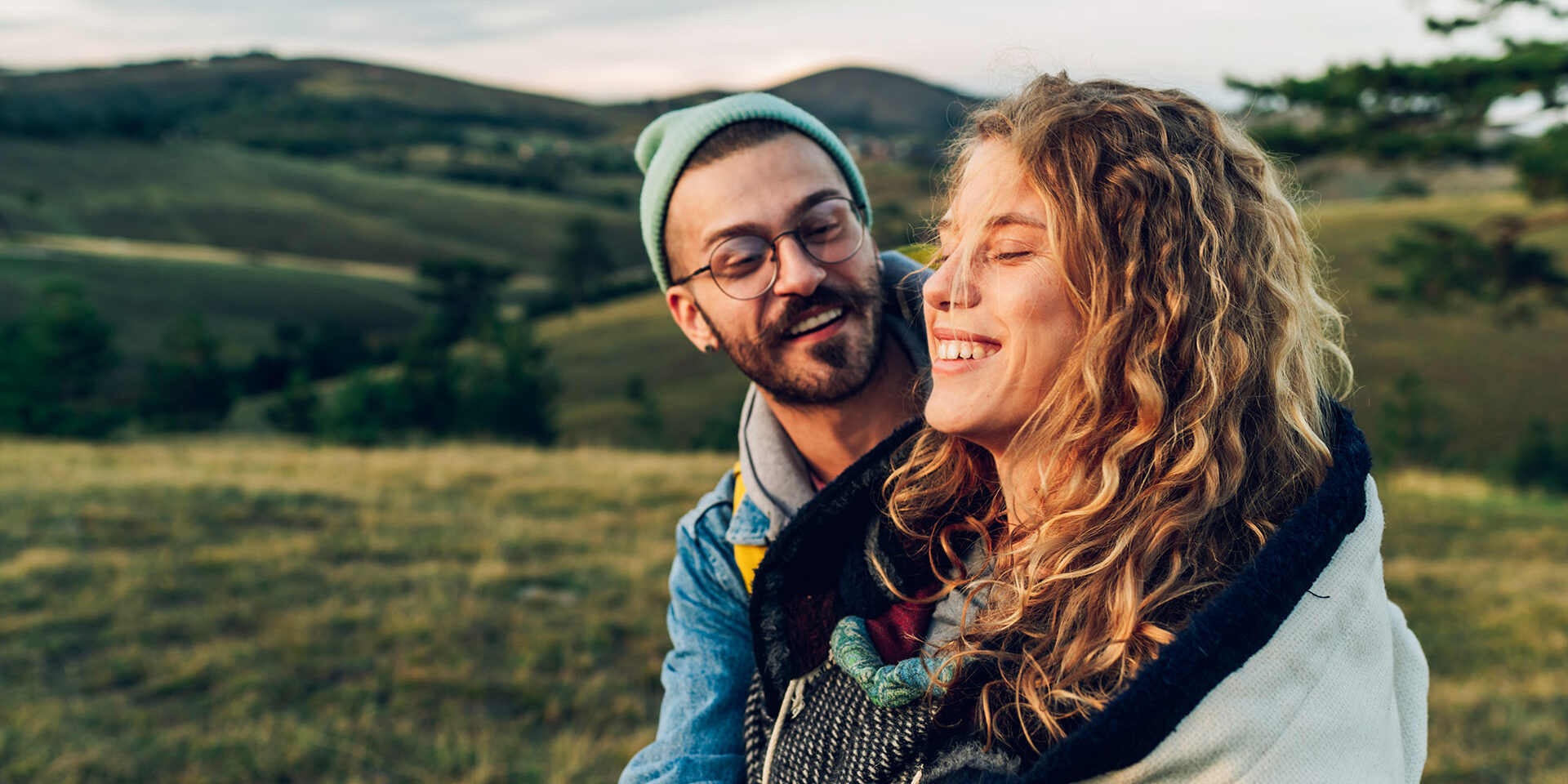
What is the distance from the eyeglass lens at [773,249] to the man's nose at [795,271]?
0.08 ft

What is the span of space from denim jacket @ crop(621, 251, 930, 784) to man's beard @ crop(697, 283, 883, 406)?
4.1 inches

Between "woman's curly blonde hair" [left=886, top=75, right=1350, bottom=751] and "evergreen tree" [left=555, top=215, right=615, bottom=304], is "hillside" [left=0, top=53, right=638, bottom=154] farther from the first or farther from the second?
"woman's curly blonde hair" [left=886, top=75, right=1350, bottom=751]

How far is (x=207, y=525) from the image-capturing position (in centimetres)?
843

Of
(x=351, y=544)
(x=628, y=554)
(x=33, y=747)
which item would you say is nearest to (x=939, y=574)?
(x=33, y=747)

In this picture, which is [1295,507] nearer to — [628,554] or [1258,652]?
[1258,652]

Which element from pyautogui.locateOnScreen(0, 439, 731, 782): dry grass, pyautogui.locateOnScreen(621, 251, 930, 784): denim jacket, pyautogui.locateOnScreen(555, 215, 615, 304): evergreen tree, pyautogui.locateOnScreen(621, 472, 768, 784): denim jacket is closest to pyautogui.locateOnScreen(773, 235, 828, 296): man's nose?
pyautogui.locateOnScreen(621, 251, 930, 784): denim jacket

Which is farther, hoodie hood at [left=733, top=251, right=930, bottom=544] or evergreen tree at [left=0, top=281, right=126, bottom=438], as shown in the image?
evergreen tree at [left=0, top=281, right=126, bottom=438]

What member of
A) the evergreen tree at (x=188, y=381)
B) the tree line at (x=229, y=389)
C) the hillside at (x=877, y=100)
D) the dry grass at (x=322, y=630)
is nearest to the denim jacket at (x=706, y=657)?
the dry grass at (x=322, y=630)

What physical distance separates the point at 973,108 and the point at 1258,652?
124 centimetres

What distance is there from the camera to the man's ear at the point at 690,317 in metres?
2.78

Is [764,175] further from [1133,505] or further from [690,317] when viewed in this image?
[1133,505]

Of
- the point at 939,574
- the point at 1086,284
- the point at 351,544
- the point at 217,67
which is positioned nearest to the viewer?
the point at 1086,284

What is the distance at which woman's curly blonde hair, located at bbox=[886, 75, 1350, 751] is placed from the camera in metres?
1.45

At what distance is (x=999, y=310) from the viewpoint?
1.59 meters
